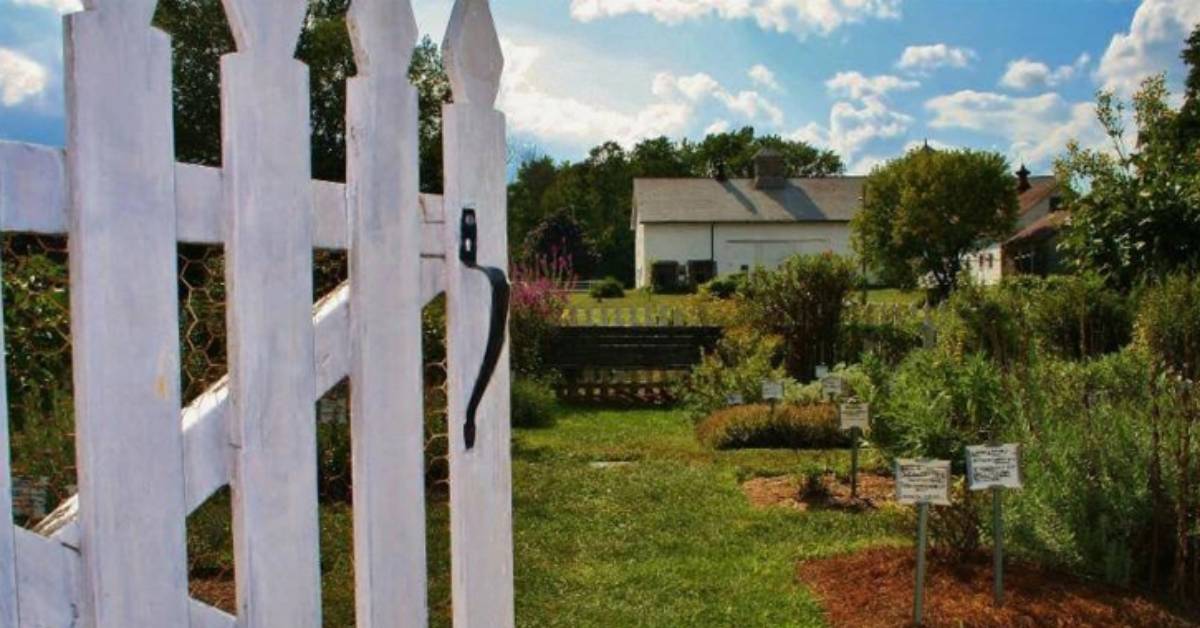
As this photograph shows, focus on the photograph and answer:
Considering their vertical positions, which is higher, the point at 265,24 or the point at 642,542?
the point at 265,24

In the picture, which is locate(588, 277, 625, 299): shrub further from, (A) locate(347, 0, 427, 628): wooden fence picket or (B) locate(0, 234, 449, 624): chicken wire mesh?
(A) locate(347, 0, 427, 628): wooden fence picket

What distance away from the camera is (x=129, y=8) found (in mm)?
1188

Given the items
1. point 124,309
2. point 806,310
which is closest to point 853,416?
point 124,309

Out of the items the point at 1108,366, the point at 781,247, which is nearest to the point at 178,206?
the point at 1108,366

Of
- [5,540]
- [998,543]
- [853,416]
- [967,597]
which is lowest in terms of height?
[967,597]

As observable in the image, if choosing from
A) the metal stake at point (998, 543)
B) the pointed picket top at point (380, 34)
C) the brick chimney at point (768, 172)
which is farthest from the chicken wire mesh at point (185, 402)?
the brick chimney at point (768, 172)

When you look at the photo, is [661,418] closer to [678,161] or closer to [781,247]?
[781,247]

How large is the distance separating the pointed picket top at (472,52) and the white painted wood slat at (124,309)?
636 mm

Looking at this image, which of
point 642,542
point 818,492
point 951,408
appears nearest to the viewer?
point 951,408

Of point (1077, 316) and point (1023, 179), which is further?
point (1023, 179)

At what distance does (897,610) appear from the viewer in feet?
15.5

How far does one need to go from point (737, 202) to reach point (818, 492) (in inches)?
1803

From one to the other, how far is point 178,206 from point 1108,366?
876 cm

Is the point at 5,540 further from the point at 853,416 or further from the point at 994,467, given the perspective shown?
the point at 853,416
